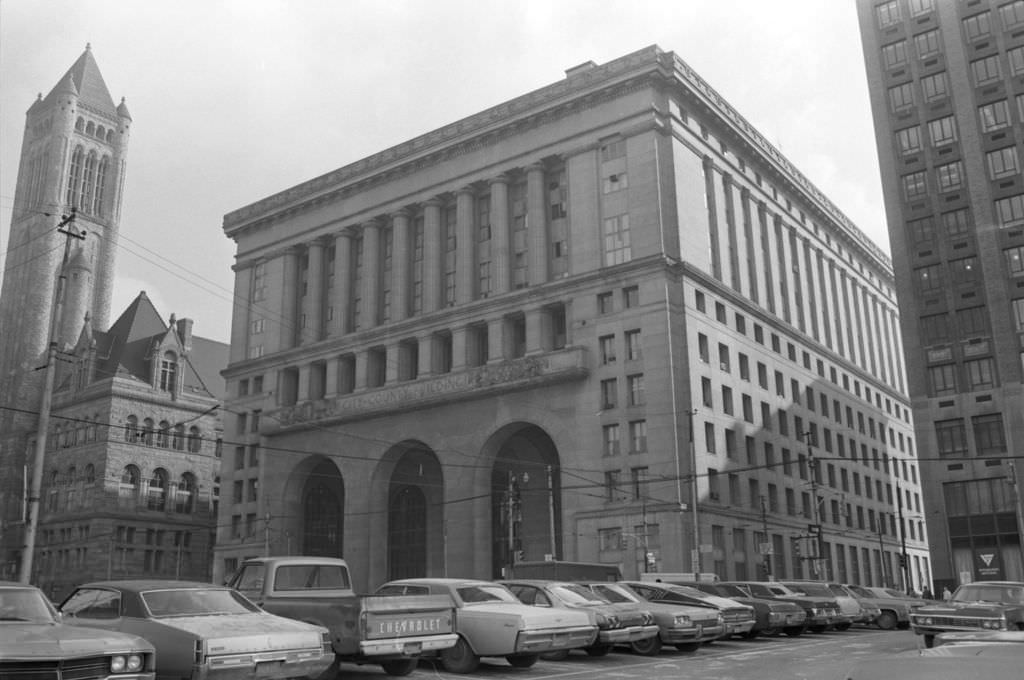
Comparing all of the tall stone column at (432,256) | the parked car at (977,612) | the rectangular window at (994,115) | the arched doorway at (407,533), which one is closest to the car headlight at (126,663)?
the parked car at (977,612)

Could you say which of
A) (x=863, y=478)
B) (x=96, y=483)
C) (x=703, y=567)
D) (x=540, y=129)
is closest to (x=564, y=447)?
(x=703, y=567)

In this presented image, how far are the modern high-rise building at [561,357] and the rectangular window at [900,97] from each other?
10190mm

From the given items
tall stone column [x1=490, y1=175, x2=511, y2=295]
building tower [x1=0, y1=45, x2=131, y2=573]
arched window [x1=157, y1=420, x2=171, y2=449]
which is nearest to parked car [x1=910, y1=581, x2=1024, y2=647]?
tall stone column [x1=490, y1=175, x2=511, y2=295]

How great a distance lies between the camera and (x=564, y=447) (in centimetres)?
5806

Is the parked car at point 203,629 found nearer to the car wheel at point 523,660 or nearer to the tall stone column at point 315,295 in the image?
the car wheel at point 523,660

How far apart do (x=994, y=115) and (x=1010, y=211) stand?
6889mm

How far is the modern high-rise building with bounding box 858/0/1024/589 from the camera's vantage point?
5797 cm

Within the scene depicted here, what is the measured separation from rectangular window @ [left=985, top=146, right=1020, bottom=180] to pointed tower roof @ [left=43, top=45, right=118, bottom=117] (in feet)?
322

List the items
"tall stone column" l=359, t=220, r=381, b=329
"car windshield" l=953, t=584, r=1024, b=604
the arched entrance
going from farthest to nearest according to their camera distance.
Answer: "tall stone column" l=359, t=220, r=381, b=329
the arched entrance
"car windshield" l=953, t=584, r=1024, b=604

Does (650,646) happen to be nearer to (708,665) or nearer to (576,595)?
(576,595)

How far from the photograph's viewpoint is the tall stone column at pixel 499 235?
213 feet

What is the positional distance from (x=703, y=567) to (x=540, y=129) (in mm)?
32186

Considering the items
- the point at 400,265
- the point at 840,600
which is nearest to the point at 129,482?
the point at 400,265

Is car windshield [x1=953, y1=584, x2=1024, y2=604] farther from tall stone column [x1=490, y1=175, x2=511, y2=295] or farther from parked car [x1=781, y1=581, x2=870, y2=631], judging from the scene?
tall stone column [x1=490, y1=175, x2=511, y2=295]
